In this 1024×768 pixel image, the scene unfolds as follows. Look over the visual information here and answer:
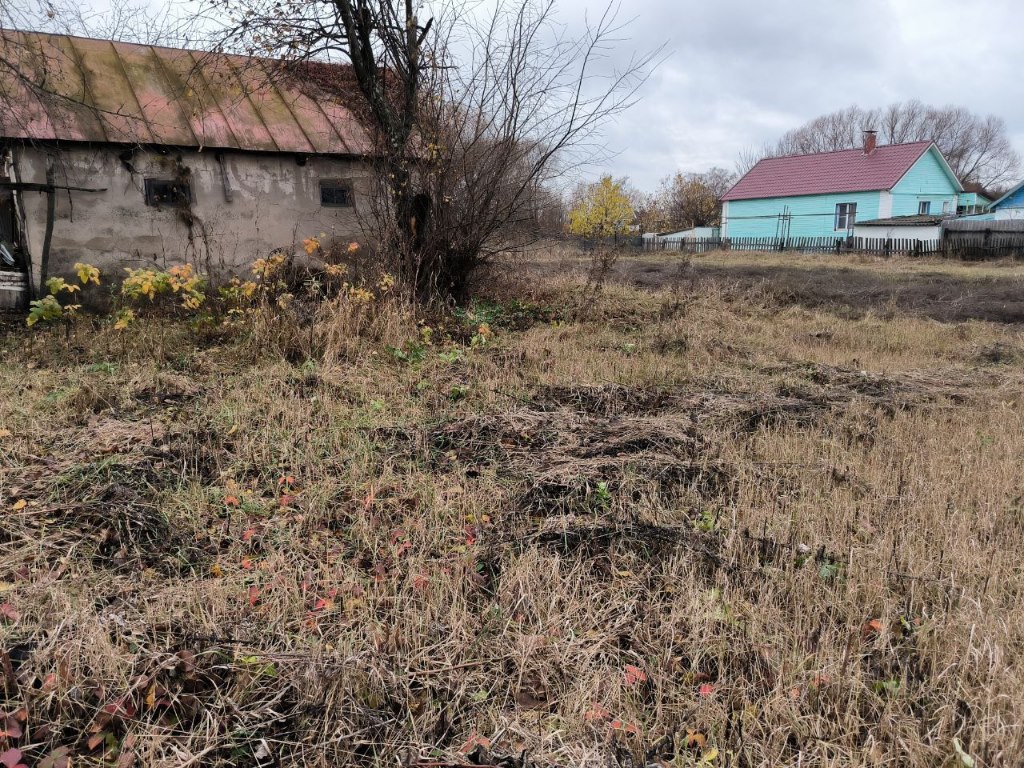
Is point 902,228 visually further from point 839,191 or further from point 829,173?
point 829,173

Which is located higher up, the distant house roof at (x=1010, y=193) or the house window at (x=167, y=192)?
the distant house roof at (x=1010, y=193)

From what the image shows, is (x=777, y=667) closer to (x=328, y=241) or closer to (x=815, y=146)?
(x=328, y=241)

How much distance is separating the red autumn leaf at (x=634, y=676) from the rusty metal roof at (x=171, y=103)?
915 cm

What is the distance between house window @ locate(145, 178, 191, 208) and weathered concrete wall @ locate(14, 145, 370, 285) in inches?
3.3


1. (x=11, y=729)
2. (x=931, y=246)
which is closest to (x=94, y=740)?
(x=11, y=729)

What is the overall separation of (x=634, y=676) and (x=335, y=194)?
425 inches

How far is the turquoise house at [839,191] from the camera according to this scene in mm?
34406

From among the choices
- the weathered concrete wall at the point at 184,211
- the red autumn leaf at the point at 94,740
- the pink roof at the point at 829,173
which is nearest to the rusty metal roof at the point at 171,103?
the weathered concrete wall at the point at 184,211

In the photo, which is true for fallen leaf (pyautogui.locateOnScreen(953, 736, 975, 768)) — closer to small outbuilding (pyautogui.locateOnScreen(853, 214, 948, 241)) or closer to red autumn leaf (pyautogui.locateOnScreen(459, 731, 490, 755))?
red autumn leaf (pyautogui.locateOnScreen(459, 731, 490, 755))

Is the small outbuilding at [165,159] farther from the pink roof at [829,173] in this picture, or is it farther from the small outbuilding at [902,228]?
the pink roof at [829,173]

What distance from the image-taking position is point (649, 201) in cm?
5428

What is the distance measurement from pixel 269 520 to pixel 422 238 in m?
6.70

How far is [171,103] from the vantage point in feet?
36.2

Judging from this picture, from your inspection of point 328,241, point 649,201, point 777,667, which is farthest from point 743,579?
point 649,201
